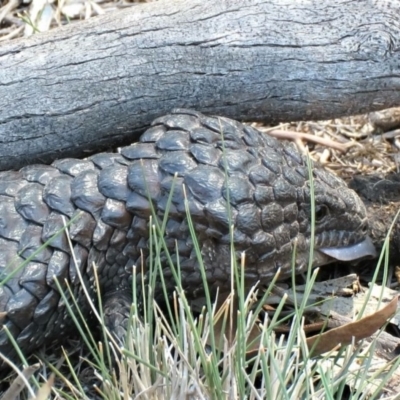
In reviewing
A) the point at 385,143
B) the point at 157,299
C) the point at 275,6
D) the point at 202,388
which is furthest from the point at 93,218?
the point at 385,143

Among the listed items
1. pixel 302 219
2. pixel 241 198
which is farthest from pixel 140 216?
pixel 302 219

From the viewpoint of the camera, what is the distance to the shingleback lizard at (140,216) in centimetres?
198

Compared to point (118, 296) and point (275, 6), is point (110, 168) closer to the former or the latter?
point (118, 296)

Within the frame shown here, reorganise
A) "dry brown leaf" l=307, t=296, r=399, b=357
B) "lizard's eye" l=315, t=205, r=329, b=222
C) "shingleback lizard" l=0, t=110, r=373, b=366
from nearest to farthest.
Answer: "dry brown leaf" l=307, t=296, r=399, b=357 → "shingleback lizard" l=0, t=110, r=373, b=366 → "lizard's eye" l=315, t=205, r=329, b=222

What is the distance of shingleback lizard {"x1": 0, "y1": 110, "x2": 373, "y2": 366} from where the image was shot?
6.51 ft

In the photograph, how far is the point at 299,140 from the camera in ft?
9.75

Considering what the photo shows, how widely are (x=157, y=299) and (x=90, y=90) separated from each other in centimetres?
64

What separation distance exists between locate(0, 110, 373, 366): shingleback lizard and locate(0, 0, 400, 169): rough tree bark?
18 centimetres

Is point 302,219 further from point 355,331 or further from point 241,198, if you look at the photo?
point 355,331

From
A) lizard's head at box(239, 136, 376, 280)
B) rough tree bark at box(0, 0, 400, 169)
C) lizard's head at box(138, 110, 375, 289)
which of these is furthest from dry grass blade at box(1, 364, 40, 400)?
rough tree bark at box(0, 0, 400, 169)

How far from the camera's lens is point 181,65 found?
234 cm

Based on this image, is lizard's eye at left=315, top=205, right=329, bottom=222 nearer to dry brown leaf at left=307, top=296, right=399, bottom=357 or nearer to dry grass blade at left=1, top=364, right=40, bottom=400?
dry brown leaf at left=307, top=296, right=399, bottom=357

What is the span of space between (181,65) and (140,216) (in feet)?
1.72

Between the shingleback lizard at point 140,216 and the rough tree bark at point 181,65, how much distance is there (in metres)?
0.18
